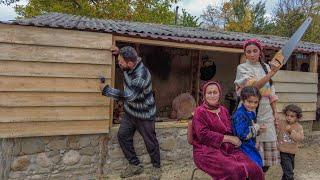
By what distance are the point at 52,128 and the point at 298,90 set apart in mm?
5387

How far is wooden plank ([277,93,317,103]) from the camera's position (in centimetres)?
865

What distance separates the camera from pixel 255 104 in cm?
431

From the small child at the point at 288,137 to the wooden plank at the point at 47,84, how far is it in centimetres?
257

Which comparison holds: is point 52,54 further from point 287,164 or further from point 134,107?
point 287,164

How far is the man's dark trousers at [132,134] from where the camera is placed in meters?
6.07

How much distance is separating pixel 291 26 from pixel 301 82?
18.2m

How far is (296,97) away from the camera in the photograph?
8930 mm

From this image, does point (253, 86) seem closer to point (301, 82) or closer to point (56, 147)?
point (56, 147)

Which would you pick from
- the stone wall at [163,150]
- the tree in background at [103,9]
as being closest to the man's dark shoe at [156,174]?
the stone wall at [163,150]

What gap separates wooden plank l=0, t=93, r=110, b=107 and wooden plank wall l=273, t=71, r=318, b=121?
3.93m

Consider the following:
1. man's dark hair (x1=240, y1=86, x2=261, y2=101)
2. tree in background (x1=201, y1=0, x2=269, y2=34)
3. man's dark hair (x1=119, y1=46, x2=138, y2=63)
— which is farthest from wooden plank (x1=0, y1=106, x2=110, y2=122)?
tree in background (x1=201, y1=0, x2=269, y2=34)

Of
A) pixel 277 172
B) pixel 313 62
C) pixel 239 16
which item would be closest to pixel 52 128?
pixel 277 172

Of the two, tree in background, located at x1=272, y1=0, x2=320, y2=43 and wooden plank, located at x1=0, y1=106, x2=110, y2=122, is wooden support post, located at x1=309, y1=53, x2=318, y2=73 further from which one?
tree in background, located at x1=272, y1=0, x2=320, y2=43

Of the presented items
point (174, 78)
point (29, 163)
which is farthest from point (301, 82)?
point (29, 163)
